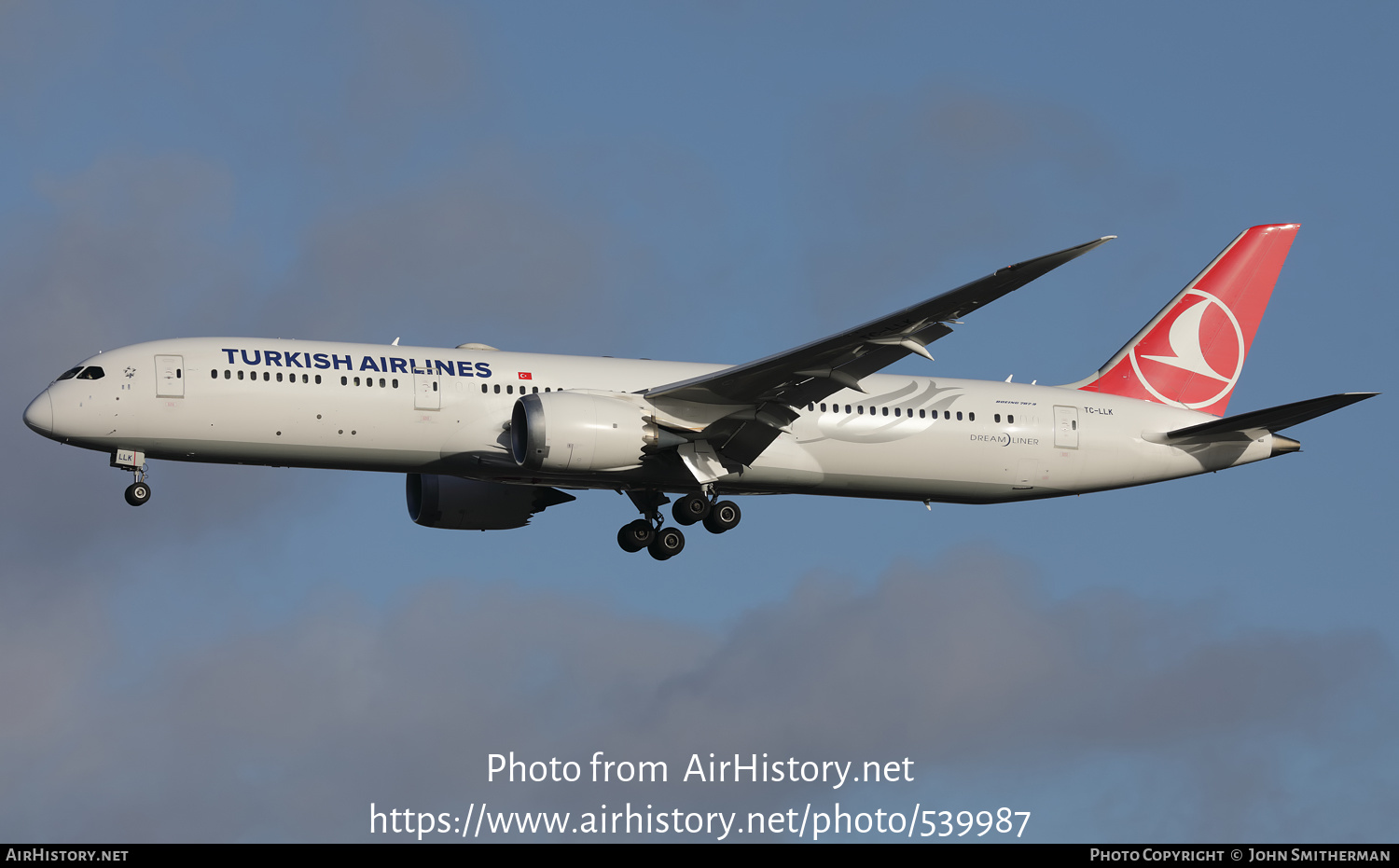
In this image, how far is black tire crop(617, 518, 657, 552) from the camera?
4438 centimetres

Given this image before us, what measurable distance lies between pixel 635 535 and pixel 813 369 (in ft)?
24.0

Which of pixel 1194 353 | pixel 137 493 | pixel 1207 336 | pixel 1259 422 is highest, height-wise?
pixel 1207 336

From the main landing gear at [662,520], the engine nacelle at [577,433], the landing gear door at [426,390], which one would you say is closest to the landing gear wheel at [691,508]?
the main landing gear at [662,520]

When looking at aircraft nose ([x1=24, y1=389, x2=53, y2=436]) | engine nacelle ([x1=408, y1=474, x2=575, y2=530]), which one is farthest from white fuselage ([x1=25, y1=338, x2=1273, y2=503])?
engine nacelle ([x1=408, y1=474, x2=575, y2=530])

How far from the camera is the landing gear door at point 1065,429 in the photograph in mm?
44844

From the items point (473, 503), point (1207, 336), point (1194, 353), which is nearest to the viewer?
point (473, 503)

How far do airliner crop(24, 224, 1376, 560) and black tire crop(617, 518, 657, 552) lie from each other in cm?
5

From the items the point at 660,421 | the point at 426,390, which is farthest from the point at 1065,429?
the point at 426,390

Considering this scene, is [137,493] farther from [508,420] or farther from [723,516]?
[723,516]

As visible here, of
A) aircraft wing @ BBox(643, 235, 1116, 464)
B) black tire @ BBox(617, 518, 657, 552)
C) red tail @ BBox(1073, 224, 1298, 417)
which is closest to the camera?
aircraft wing @ BBox(643, 235, 1116, 464)

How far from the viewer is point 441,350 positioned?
135 ft

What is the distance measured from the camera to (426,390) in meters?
39.7

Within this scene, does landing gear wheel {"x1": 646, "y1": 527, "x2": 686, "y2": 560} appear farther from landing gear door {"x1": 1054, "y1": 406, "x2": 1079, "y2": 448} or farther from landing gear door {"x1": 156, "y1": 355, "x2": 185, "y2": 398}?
landing gear door {"x1": 156, "y1": 355, "x2": 185, "y2": 398}

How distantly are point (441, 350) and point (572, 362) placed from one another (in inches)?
118
